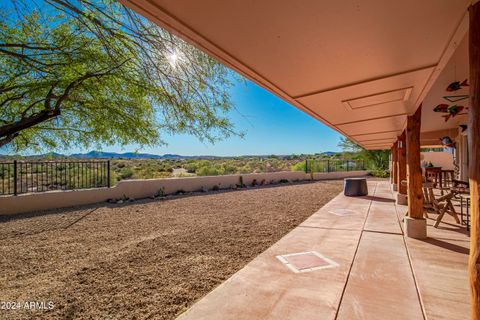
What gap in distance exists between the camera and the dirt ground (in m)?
2.80

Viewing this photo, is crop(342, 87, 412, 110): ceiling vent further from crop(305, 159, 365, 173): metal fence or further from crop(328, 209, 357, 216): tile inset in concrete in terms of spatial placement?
crop(305, 159, 365, 173): metal fence

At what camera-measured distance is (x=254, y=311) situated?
2461 millimetres

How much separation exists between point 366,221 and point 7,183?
10.5 meters

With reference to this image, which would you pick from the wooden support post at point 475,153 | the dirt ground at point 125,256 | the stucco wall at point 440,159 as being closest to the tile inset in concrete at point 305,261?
the dirt ground at point 125,256

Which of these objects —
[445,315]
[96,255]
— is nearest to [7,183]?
[96,255]

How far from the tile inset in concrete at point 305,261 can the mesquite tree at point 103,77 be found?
2589mm

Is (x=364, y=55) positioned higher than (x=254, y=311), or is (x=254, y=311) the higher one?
(x=364, y=55)

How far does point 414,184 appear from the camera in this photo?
473cm

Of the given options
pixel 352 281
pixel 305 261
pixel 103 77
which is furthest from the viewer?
pixel 103 77

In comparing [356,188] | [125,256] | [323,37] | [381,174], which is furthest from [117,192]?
[381,174]

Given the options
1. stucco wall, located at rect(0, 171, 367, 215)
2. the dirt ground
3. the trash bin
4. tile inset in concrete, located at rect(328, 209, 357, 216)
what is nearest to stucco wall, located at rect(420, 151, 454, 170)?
the trash bin

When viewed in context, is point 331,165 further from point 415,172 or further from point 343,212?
point 415,172

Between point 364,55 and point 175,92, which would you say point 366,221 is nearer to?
point 364,55

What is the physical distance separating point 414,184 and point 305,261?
277cm
